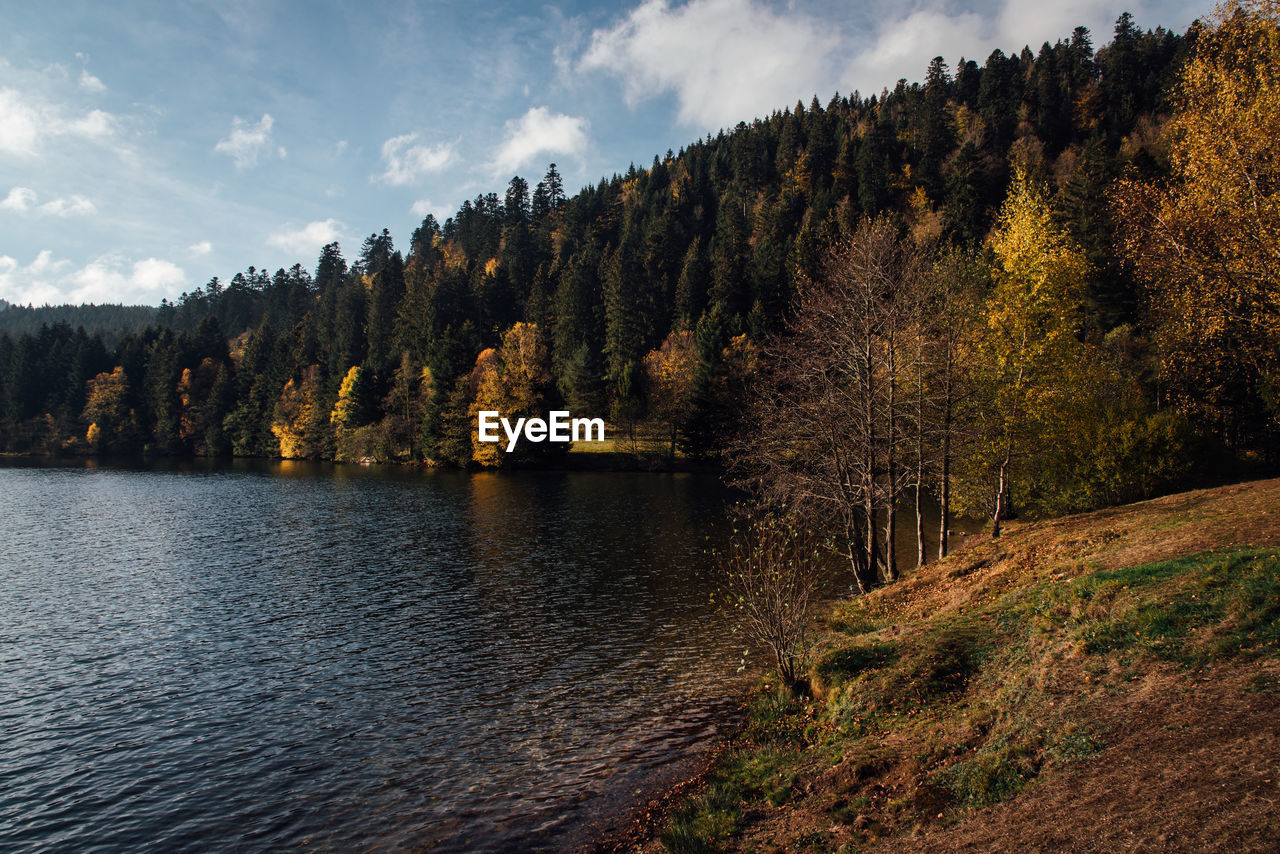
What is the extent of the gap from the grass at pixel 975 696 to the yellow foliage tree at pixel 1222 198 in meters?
9.56

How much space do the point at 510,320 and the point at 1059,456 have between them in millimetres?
104174

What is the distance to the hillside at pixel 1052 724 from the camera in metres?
6.97

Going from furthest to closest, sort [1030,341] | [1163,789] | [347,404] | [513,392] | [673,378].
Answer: [347,404] → [673,378] → [513,392] → [1030,341] → [1163,789]

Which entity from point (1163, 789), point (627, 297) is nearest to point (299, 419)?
point (627, 297)

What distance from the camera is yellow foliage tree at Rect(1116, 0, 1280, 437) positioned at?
16938 millimetres

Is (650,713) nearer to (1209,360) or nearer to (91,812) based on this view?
(91,812)

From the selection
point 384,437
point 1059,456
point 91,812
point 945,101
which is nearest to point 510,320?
point 384,437

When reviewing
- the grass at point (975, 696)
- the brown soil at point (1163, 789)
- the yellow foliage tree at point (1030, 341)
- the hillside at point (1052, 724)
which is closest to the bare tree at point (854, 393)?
the yellow foliage tree at point (1030, 341)

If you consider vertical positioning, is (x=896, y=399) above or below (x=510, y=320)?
below

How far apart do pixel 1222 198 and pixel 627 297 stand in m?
85.3

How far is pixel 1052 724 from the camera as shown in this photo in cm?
902

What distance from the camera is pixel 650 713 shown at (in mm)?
15172

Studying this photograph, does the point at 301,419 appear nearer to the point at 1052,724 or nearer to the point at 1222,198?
the point at 1222,198

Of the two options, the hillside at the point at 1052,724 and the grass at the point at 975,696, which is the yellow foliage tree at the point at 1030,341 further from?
the grass at the point at 975,696
